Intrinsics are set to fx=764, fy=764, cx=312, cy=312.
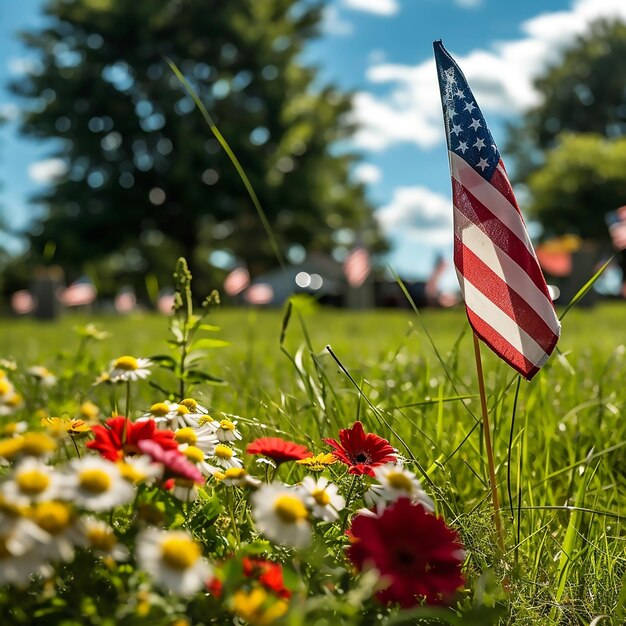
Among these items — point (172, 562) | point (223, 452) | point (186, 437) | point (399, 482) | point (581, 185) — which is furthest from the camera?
point (581, 185)

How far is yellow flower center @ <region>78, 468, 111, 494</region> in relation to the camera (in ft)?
3.41

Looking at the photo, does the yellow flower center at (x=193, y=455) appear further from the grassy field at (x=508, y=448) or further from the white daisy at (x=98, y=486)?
the grassy field at (x=508, y=448)

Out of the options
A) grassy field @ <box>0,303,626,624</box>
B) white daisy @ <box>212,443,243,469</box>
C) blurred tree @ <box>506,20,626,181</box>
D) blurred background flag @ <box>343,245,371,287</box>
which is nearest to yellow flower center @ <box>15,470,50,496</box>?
white daisy @ <box>212,443,243,469</box>

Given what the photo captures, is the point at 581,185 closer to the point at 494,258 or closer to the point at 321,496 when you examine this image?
the point at 494,258

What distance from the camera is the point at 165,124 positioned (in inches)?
986

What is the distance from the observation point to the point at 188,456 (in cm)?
137

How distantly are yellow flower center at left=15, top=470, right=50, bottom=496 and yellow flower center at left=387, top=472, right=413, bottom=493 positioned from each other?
0.60m

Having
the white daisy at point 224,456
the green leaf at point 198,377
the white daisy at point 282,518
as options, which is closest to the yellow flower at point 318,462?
the white daisy at point 224,456

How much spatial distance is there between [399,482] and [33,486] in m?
0.63

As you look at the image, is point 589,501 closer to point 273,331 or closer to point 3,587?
point 3,587

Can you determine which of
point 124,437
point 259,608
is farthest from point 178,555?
point 124,437

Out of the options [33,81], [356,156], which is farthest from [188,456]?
[356,156]

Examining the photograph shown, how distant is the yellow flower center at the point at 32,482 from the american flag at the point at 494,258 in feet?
3.35

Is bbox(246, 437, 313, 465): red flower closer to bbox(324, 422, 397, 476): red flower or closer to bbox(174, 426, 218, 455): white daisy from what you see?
bbox(174, 426, 218, 455): white daisy
